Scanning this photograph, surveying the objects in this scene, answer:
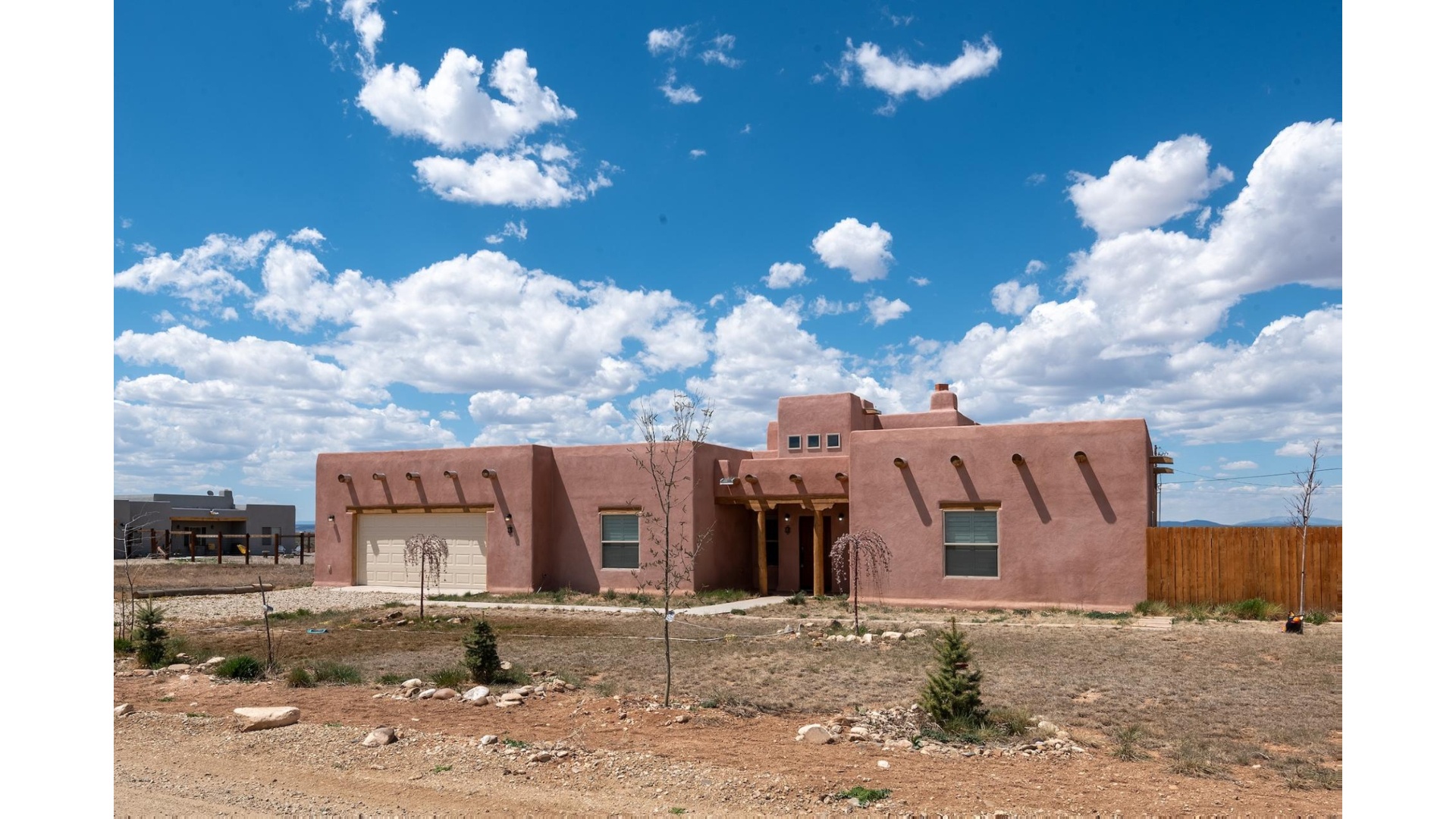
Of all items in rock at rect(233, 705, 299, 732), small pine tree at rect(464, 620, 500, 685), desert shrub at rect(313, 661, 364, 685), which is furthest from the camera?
desert shrub at rect(313, 661, 364, 685)

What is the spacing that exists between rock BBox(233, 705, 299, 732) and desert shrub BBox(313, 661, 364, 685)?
1.97 metres

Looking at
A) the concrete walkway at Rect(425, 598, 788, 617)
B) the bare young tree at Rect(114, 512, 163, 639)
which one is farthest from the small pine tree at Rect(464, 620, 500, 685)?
the concrete walkway at Rect(425, 598, 788, 617)

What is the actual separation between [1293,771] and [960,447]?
13.5 metres

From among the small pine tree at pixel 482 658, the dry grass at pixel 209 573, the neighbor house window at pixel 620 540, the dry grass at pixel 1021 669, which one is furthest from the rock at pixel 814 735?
the dry grass at pixel 209 573

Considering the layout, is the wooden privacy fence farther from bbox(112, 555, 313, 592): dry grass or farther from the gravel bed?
bbox(112, 555, 313, 592): dry grass

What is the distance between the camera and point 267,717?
9.12 m

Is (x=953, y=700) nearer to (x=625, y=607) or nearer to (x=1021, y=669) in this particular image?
(x=1021, y=669)

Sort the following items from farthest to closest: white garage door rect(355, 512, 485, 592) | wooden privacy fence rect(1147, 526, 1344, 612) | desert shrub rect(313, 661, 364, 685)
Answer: white garage door rect(355, 512, 485, 592), wooden privacy fence rect(1147, 526, 1344, 612), desert shrub rect(313, 661, 364, 685)

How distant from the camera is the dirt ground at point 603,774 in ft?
21.2

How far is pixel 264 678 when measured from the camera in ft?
38.3

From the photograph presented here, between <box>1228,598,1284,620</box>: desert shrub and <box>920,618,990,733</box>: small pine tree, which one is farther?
<box>1228,598,1284,620</box>: desert shrub

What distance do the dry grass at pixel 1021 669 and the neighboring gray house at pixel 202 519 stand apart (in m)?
30.9

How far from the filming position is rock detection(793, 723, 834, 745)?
26.4ft
